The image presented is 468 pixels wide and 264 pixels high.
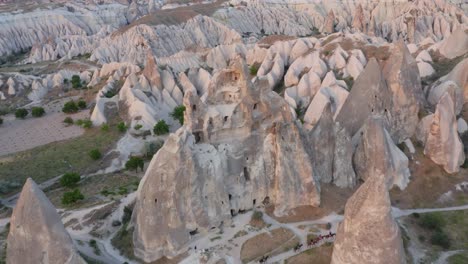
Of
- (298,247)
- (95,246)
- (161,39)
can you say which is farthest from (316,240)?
(161,39)

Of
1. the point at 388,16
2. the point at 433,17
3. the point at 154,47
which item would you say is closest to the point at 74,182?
the point at 154,47

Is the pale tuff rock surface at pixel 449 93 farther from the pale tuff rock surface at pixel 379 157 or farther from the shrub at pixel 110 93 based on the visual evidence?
the shrub at pixel 110 93

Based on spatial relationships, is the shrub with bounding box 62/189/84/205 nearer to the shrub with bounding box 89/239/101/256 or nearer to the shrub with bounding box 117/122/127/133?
the shrub with bounding box 89/239/101/256

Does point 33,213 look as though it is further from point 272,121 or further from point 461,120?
point 461,120

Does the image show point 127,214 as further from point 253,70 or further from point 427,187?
point 253,70

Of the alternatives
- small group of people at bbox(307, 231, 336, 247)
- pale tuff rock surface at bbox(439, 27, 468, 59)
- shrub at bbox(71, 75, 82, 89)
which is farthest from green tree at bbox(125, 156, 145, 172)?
pale tuff rock surface at bbox(439, 27, 468, 59)

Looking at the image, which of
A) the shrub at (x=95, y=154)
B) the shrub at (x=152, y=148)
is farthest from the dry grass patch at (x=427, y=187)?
the shrub at (x=95, y=154)
